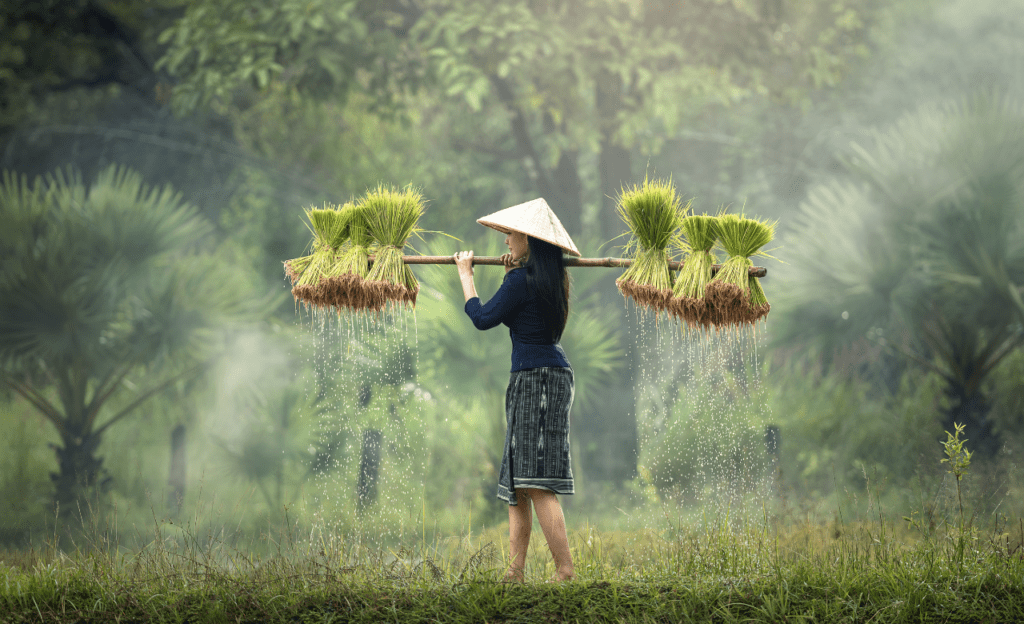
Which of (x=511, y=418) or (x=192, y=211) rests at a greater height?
(x=192, y=211)

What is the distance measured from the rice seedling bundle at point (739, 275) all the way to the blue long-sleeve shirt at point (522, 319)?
3.07 ft

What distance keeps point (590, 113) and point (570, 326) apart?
3540 mm

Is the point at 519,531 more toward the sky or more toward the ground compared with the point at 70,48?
more toward the ground

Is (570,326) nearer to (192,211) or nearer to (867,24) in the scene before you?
(192,211)

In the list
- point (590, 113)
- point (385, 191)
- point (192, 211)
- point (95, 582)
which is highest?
point (590, 113)

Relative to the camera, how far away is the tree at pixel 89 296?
8.12 meters

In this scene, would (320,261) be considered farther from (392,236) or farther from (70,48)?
(70,48)

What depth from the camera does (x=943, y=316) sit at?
8.10 meters

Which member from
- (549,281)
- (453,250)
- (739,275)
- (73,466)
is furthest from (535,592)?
(73,466)

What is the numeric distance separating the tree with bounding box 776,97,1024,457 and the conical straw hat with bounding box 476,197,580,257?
202 inches

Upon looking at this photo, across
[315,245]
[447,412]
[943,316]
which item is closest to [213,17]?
[447,412]

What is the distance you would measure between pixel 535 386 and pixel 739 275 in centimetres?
126

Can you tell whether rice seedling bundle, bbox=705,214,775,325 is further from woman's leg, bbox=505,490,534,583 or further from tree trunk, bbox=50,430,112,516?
tree trunk, bbox=50,430,112,516

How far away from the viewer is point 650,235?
409 cm
